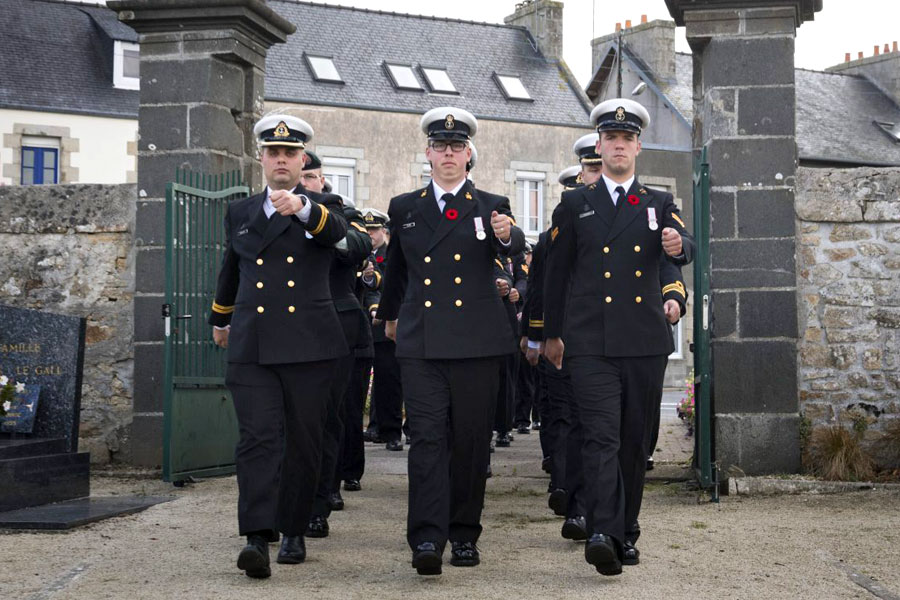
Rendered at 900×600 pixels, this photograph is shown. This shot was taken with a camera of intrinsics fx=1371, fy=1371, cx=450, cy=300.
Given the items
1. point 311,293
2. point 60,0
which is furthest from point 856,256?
point 60,0

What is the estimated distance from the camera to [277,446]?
5.88 metres

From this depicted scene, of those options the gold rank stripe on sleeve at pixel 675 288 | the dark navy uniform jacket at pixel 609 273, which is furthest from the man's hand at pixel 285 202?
the gold rank stripe on sleeve at pixel 675 288

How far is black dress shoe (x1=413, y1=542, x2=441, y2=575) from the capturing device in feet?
18.5

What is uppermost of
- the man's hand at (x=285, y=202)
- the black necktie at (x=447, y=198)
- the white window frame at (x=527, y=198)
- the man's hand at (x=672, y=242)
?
the white window frame at (x=527, y=198)

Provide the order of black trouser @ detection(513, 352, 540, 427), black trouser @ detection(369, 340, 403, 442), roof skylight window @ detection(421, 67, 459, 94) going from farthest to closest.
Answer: roof skylight window @ detection(421, 67, 459, 94), black trouser @ detection(513, 352, 540, 427), black trouser @ detection(369, 340, 403, 442)

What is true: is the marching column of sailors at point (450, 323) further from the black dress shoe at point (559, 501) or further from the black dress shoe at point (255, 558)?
the black dress shoe at point (559, 501)

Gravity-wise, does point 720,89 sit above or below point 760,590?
Answer: above

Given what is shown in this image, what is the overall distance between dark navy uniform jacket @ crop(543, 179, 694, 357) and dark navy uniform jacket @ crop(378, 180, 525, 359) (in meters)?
0.24

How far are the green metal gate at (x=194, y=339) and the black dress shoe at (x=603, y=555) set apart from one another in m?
3.94

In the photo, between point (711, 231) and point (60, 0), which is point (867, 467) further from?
point (60, 0)

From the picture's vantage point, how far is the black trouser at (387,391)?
11.5 meters

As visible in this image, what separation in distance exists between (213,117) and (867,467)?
16.4 ft

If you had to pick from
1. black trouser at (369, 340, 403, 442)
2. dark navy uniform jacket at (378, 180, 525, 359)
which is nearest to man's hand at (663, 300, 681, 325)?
dark navy uniform jacket at (378, 180, 525, 359)

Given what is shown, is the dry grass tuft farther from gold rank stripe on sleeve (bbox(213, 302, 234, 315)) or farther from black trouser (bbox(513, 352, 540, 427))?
black trouser (bbox(513, 352, 540, 427))
